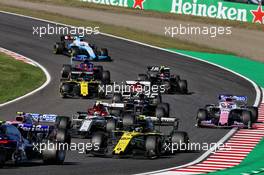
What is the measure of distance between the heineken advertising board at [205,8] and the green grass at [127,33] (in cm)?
527

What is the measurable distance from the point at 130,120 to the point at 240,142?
4027 millimetres

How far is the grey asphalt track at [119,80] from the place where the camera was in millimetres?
23562

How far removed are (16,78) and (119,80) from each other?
542 cm

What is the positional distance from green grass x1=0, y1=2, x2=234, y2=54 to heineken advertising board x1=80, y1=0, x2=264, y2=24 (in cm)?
527

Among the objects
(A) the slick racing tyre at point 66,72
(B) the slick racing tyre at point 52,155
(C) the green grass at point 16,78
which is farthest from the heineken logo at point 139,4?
(B) the slick racing tyre at point 52,155

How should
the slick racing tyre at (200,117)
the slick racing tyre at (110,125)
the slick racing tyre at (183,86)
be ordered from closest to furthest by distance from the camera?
the slick racing tyre at (110,125), the slick racing tyre at (200,117), the slick racing tyre at (183,86)

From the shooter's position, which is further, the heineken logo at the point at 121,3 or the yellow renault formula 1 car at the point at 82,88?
the heineken logo at the point at 121,3

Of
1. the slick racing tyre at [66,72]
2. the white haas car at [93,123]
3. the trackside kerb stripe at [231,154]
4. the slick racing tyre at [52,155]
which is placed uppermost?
the slick racing tyre at [66,72]

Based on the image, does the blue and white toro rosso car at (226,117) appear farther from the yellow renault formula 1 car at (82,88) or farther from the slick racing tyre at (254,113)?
the yellow renault formula 1 car at (82,88)

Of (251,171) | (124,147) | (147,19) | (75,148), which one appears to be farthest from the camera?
(147,19)

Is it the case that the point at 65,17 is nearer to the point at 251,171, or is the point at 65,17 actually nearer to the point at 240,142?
the point at 240,142

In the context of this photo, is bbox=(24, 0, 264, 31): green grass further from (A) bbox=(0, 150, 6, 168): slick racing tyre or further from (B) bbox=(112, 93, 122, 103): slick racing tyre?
(A) bbox=(0, 150, 6, 168): slick racing tyre

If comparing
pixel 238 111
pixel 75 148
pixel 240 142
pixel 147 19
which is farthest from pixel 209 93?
pixel 147 19

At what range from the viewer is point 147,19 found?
64.4 m
